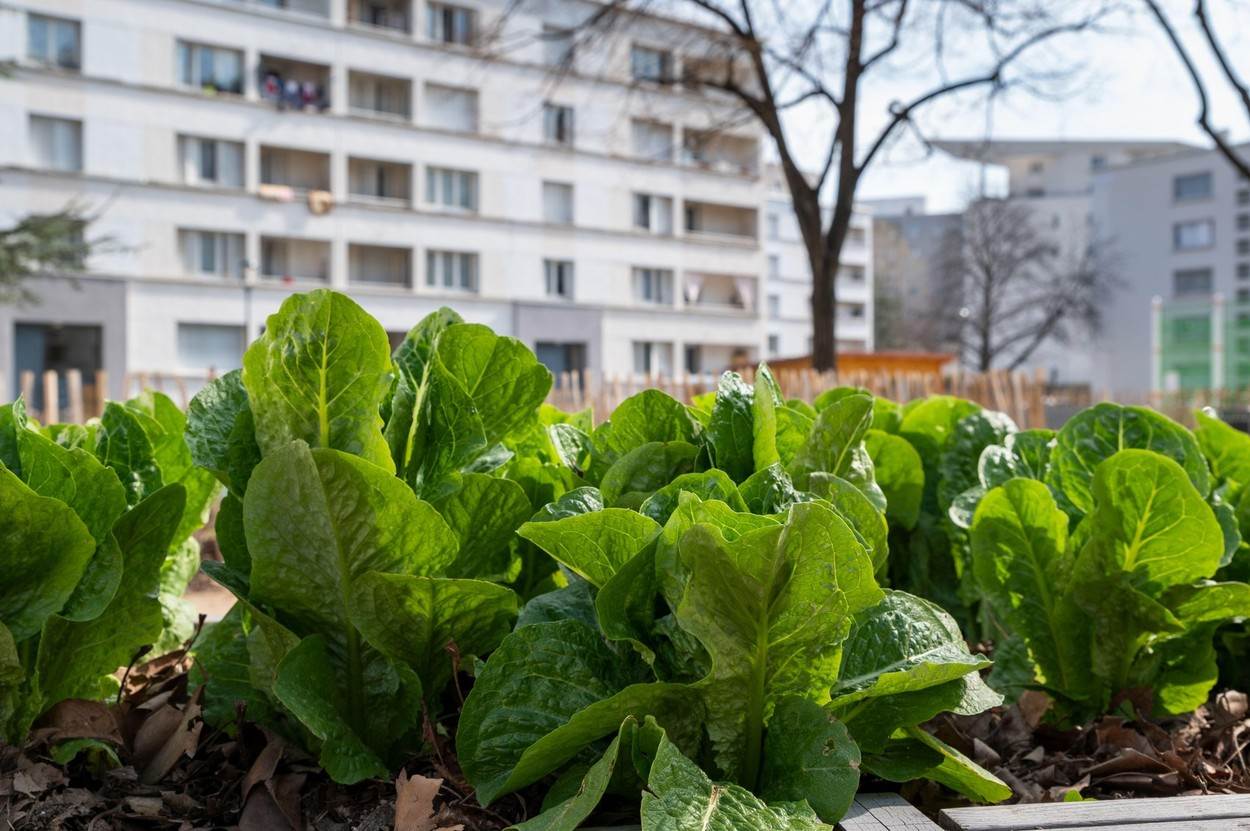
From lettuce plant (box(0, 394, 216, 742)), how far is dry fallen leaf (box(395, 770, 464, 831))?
505mm

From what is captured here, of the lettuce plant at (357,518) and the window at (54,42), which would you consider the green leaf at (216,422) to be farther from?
the window at (54,42)

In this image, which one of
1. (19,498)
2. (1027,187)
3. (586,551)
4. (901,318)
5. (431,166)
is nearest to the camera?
(586,551)

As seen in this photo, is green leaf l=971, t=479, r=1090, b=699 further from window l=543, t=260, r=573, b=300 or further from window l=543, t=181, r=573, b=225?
window l=543, t=181, r=573, b=225

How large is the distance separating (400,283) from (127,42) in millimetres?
11420

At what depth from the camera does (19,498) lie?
133 cm

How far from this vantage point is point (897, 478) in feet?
6.59

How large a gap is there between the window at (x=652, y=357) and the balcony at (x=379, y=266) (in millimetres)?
9897

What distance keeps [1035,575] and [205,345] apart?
35.5 m

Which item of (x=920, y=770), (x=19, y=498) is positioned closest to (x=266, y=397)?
(x=19, y=498)

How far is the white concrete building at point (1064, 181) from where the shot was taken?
85.9 meters

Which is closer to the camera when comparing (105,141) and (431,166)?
(105,141)

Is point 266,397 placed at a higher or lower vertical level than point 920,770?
higher

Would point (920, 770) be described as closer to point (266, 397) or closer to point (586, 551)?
point (586, 551)

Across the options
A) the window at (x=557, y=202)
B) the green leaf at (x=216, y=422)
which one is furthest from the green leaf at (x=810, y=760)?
the window at (x=557, y=202)
